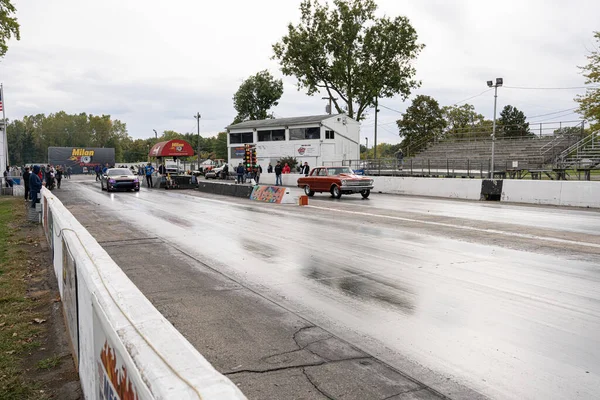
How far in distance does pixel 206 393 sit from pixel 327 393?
2.19m

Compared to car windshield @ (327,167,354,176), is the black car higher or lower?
lower

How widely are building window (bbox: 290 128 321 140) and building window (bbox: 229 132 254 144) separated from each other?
7019 mm

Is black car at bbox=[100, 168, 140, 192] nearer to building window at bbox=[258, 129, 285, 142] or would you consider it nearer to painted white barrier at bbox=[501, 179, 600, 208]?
painted white barrier at bbox=[501, 179, 600, 208]

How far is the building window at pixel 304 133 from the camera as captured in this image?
1953 inches

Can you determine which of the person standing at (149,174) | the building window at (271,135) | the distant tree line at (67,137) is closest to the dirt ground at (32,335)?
the person standing at (149,174)

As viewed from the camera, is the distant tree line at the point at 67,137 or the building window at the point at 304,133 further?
the distant tree line at the point at 67,137

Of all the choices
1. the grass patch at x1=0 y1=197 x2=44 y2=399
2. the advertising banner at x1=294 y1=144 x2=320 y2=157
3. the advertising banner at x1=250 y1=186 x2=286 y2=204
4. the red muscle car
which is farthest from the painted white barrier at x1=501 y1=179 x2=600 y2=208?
the advertising banner at x1=294 y1=144 x2=320 y2=157

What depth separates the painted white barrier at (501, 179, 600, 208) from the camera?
17.9 m

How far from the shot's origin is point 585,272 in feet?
23.4

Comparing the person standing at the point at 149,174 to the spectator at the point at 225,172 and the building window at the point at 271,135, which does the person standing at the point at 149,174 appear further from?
the building window at the point at 271,135

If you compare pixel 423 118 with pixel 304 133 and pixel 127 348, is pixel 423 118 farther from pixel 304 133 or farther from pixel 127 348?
Answer: pixel 127 348

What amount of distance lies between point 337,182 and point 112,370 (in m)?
21.1

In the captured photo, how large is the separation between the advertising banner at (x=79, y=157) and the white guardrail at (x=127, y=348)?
244 ft

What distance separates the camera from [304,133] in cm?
5069
